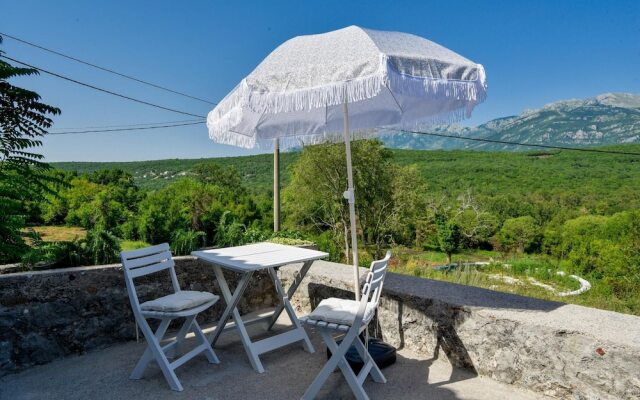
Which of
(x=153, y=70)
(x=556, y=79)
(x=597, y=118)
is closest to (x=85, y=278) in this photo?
(x=153, y=70)

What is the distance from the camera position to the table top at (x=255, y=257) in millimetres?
2906

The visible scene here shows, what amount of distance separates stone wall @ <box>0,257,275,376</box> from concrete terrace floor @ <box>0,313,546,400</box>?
0.12m

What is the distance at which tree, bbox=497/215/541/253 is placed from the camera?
37031 millimetres

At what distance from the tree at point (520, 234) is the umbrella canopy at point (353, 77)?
38029 mm

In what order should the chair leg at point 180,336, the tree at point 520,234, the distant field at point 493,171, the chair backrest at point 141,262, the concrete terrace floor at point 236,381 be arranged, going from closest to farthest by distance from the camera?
the concrete terrace floor at point 236,381 < the chair backrest at point 141,262 < the chair leg at point 180,336 < the distant field at point 493,171 < the tree at point 520,234

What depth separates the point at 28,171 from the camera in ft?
12.5

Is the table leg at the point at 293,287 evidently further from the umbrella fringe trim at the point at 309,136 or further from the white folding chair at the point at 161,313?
the umbrella fringe trim at the point at 309,136

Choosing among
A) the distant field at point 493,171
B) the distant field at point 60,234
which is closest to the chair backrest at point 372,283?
the distant field at point 60,234

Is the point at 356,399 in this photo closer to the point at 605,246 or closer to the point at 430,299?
the point at 430,299

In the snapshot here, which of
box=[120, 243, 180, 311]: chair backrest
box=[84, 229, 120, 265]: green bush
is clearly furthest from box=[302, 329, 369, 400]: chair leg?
box=[84, 229, 120, 265]: green bush

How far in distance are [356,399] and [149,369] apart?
Result: 153 centimetres

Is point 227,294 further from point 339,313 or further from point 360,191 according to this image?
point 360,191

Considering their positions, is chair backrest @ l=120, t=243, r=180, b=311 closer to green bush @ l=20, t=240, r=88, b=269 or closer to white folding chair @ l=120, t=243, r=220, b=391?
white folding chair @ l=120, t=243, r=220, b=391

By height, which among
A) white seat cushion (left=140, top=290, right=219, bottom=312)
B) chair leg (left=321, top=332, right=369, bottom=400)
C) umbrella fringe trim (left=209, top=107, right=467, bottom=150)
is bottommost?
chair leg (left=321, top=332, right=369, bottom=400)
